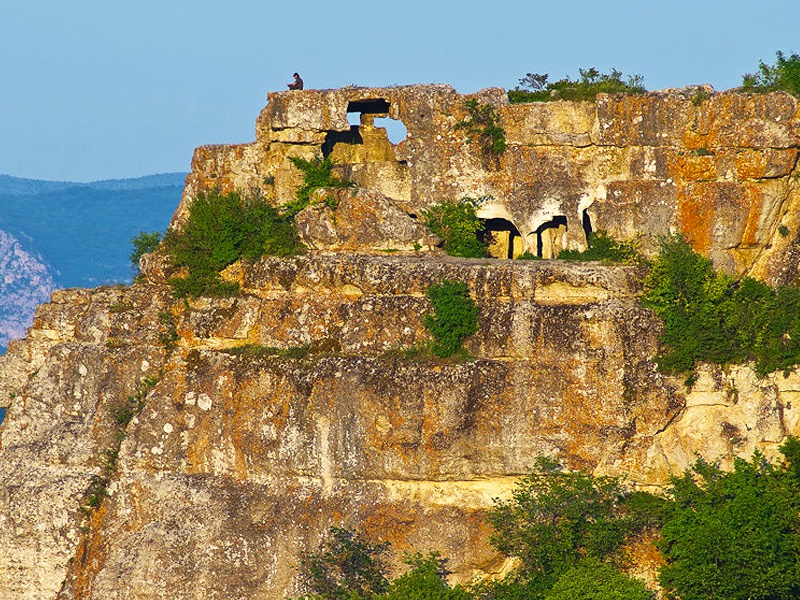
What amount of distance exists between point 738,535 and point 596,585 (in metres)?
3.32

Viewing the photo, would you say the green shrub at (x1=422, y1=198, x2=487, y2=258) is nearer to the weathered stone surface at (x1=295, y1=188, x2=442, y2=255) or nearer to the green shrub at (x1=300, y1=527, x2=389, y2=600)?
the weathered stone surface at (x1=295, y1=188, x2=442, y2=255)

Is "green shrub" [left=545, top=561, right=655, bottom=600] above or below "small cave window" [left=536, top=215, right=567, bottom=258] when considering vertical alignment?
below

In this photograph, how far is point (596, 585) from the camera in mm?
34500

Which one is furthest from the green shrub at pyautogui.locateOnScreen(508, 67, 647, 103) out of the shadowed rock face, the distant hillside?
the distant hillside

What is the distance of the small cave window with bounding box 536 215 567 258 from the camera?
4294 centimetres

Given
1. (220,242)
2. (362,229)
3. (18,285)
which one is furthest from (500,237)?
(18,285)

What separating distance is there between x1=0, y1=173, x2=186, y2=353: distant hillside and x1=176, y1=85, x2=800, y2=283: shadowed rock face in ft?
365

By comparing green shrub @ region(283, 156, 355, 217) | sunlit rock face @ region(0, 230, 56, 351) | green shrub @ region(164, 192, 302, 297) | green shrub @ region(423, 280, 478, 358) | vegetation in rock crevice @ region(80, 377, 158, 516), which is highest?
sunlit rock face @ region(0, 230, 56, 351)

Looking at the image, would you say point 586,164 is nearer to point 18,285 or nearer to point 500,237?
point 500,237

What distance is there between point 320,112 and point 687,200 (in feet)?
32.7

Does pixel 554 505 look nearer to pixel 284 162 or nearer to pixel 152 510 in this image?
pixel 152 510

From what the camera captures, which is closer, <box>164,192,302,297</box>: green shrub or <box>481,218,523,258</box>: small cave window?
<box>164,192,302,297</box>: green shrub

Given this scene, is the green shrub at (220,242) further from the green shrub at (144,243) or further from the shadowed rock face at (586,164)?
the shadowed rock face at (586,164)

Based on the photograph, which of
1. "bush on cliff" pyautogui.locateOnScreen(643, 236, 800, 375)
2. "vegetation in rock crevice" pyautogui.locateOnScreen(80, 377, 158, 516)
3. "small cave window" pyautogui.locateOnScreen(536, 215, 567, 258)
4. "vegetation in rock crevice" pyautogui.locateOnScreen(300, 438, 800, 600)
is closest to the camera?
"vegetation in rock crevice" pyautogui.locateOnScreen(300, 438, 800, 600)
